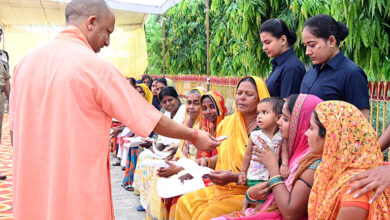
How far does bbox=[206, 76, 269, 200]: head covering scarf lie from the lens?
2844mm

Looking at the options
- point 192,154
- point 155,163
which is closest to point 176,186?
point 155,163

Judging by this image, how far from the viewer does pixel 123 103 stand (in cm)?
173

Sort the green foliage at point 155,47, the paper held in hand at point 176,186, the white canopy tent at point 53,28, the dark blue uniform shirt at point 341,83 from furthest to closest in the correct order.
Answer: the green foliage at point 155,47 < the white canopy tent at point 53,28 < the paper held in hand at point 176,186 < the dark blue uniform shirt at point 341,83

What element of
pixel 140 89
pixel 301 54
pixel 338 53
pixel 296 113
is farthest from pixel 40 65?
pixel 140 89

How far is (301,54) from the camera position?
172 inches

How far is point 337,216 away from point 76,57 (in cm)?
137

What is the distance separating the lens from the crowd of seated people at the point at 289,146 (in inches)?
65.6

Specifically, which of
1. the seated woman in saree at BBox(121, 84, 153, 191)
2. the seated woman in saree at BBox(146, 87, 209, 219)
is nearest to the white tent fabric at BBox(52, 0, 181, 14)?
the seated woman in saree at BBox(121, 84, 153, 191)

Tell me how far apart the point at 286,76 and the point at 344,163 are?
1540mm

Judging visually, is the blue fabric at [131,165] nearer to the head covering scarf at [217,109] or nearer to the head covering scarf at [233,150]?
the head covering scarf at [217,109]

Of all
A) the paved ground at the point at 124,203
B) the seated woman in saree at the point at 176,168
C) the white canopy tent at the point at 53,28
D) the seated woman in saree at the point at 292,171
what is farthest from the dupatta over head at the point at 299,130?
the white canopy tent at the point at 53,28

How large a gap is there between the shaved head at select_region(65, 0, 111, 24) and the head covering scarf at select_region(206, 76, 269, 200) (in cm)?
145

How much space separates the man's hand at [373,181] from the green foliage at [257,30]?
1.77m

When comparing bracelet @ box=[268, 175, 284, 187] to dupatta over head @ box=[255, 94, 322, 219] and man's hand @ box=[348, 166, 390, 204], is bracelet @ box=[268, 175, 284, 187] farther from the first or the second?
man's hand @ box=[348, 166, 390, 204]
